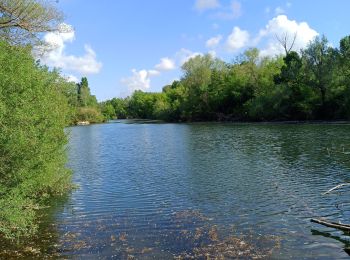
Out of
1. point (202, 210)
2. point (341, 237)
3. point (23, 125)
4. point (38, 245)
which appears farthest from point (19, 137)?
point (341, 237)

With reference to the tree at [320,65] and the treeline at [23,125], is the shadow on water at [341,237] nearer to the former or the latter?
the treeline at [23,125]

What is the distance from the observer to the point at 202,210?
2022cm

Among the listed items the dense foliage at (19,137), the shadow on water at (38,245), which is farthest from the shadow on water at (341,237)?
the dense foliage at (19,137)

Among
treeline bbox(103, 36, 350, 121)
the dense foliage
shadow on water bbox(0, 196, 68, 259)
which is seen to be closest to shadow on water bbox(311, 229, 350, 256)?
shadow on water bbox(0, 196, 68, 259)

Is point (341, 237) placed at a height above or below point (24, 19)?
below

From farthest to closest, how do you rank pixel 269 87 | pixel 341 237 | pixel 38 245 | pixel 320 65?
pixel 269 87 → pixel 320 65 → pixel 38 245 → pixel 341 237

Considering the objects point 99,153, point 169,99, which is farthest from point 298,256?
point 169,99

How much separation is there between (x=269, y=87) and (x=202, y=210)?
88078 millimetres

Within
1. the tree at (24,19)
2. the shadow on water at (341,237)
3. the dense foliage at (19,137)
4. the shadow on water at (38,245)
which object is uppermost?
the tree at (24,19)

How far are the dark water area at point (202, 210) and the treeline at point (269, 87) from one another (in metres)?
56.5

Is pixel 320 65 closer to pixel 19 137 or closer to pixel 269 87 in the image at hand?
pixel 269 87

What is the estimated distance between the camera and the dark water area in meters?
14.5

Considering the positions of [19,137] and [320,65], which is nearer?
[19,137]

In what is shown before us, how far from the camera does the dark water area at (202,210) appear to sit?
47.5ft
